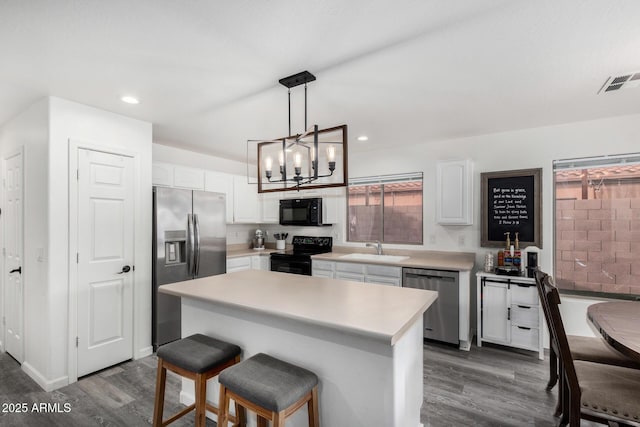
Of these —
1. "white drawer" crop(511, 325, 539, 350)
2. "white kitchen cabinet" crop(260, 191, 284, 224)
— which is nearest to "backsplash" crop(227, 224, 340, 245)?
"white kitchen cabinet" crop(260, 191, 284, 224)

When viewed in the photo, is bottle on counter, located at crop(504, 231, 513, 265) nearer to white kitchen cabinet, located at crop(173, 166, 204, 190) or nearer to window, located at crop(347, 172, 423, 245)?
window, located at crop(347, 172, 423, 245)

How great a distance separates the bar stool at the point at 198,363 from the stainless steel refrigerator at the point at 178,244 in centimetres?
148

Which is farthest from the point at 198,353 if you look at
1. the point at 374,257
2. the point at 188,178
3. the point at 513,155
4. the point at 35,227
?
the point at 513,155

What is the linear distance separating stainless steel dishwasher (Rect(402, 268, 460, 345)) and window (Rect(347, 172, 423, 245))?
2.62ft

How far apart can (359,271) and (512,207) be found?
1.93 m

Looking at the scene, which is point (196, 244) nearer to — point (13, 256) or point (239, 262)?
point (239, 262)

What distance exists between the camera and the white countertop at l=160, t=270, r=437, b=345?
4.71 feet

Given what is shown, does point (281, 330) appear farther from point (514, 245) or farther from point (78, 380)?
point (514, 245)

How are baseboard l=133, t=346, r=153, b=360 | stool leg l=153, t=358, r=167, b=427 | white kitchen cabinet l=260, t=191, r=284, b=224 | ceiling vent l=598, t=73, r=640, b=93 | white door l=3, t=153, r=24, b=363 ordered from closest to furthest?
stool leg l=153, t=358, r=167, b=427
ceiling vent l=598, t=73, r=640, b=93
white door l=3, t=153, r=24, b=363
baseboard l=133, t=346, r=153, b=360
white kitchen cabinet l=260, t=191, r=284, b=224

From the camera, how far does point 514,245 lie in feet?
11.4

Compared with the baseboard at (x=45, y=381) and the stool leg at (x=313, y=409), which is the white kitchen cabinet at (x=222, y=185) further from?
the stool leg at (x=313, y=409)

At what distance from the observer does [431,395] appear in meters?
2.42

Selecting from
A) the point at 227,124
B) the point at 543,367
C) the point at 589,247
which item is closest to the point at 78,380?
the point at 227,124

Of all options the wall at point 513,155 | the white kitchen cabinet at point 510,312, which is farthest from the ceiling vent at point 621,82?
the white kitchen cabinet at point 510,312
